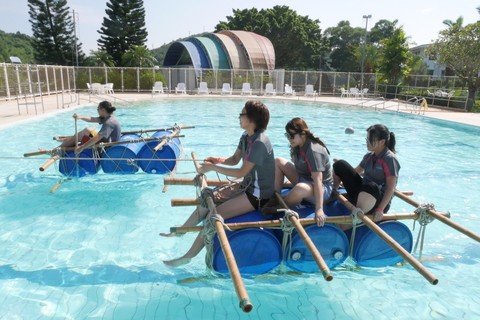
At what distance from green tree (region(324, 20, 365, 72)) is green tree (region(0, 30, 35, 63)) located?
5041 centimetres

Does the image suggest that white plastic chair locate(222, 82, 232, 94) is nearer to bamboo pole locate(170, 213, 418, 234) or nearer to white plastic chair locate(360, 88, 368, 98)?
white plastic chair locate(360, 88, 368, 98)

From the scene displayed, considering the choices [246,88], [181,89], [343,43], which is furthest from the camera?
[343,43]

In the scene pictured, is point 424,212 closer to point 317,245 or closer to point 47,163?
point 317,245

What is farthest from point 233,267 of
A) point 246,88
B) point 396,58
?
point 396,58

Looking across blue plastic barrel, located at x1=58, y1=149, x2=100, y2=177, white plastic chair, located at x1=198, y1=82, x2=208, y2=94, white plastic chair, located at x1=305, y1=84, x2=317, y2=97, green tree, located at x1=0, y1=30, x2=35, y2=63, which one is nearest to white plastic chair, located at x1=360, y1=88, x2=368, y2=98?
white plastic chair, located at x1=305, y1=84, x2=317, y2=97

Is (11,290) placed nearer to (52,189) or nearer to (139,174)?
(52,189)

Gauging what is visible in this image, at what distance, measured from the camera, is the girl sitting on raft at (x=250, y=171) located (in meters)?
4.38

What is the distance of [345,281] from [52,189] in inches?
234

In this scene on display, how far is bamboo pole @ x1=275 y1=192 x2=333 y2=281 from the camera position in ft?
10.9

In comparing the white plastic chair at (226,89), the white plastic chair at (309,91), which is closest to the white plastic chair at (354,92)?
the white plastic chair at (309,91)

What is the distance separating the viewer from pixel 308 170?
15.7ft

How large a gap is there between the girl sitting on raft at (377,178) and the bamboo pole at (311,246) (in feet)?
3.10

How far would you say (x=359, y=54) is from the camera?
51031 millimetres

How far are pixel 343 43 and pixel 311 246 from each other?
81.3 meters
